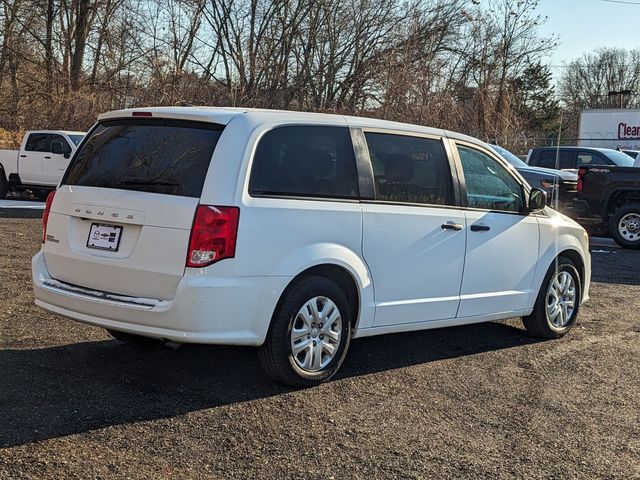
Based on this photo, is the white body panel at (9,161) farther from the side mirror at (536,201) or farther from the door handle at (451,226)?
the door handle at (451,226)

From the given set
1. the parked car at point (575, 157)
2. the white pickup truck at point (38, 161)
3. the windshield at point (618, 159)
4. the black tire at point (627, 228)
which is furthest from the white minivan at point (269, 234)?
the white pickup truck at point (38, 161)

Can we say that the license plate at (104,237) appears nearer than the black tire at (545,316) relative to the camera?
Yes

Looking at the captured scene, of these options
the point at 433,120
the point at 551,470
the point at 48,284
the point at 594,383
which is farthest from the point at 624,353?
the point at 433,120

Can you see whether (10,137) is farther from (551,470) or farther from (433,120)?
(551,470)

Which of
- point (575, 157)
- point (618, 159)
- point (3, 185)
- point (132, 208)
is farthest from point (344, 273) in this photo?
point (3, 185)

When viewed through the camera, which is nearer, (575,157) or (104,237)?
(104,237)

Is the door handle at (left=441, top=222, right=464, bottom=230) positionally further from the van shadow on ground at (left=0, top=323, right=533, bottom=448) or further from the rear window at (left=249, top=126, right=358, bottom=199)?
the van shadow on ground at (left=0, top=323, right=533, bottom=448)

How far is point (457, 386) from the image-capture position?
535 centimetres

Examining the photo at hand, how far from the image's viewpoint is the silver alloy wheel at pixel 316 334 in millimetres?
5035

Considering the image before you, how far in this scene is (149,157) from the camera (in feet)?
16.6

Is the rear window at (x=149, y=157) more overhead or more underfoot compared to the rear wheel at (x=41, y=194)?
more overhead

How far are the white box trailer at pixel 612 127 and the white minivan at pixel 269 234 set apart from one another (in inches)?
1399

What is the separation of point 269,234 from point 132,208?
874mm

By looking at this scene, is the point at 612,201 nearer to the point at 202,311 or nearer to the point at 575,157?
the point at 575,157
